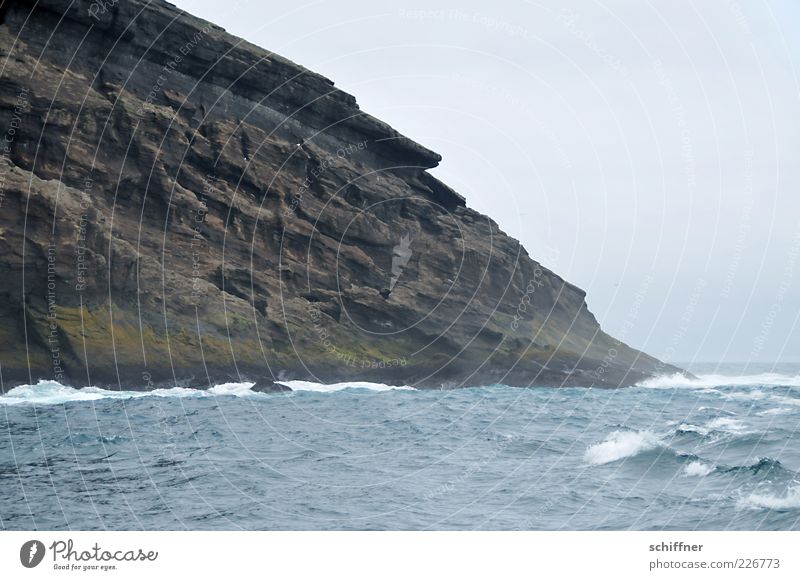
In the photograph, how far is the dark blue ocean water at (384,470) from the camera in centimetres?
1612

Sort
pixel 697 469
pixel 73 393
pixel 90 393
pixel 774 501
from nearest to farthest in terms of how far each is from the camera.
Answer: pixel 774 501 < pixel 697 469 < pixel 73 393 < pixel 90 393

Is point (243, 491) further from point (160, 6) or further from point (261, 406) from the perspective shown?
point (160, 6)

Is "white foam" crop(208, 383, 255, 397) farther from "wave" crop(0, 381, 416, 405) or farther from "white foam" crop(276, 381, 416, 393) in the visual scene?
"white foam" crop(276, 381, 416, 393)

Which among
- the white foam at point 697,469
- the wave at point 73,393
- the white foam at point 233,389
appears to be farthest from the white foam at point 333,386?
the white foam at point 697,469

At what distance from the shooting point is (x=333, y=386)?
6072cm

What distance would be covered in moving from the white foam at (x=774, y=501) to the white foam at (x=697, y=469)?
2809 millimetres

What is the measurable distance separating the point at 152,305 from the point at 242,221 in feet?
45.1

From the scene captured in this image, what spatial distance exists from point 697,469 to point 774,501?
3.93m

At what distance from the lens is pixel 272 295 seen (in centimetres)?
6444

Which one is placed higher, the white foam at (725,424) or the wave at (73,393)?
the wave at (73,393)

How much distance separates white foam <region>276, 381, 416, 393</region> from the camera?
56.7 metres

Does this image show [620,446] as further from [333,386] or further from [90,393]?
[333,386]

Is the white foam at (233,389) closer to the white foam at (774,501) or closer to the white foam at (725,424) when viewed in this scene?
the white foam at (725,424)

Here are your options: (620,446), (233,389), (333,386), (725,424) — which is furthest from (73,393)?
(725,424)
